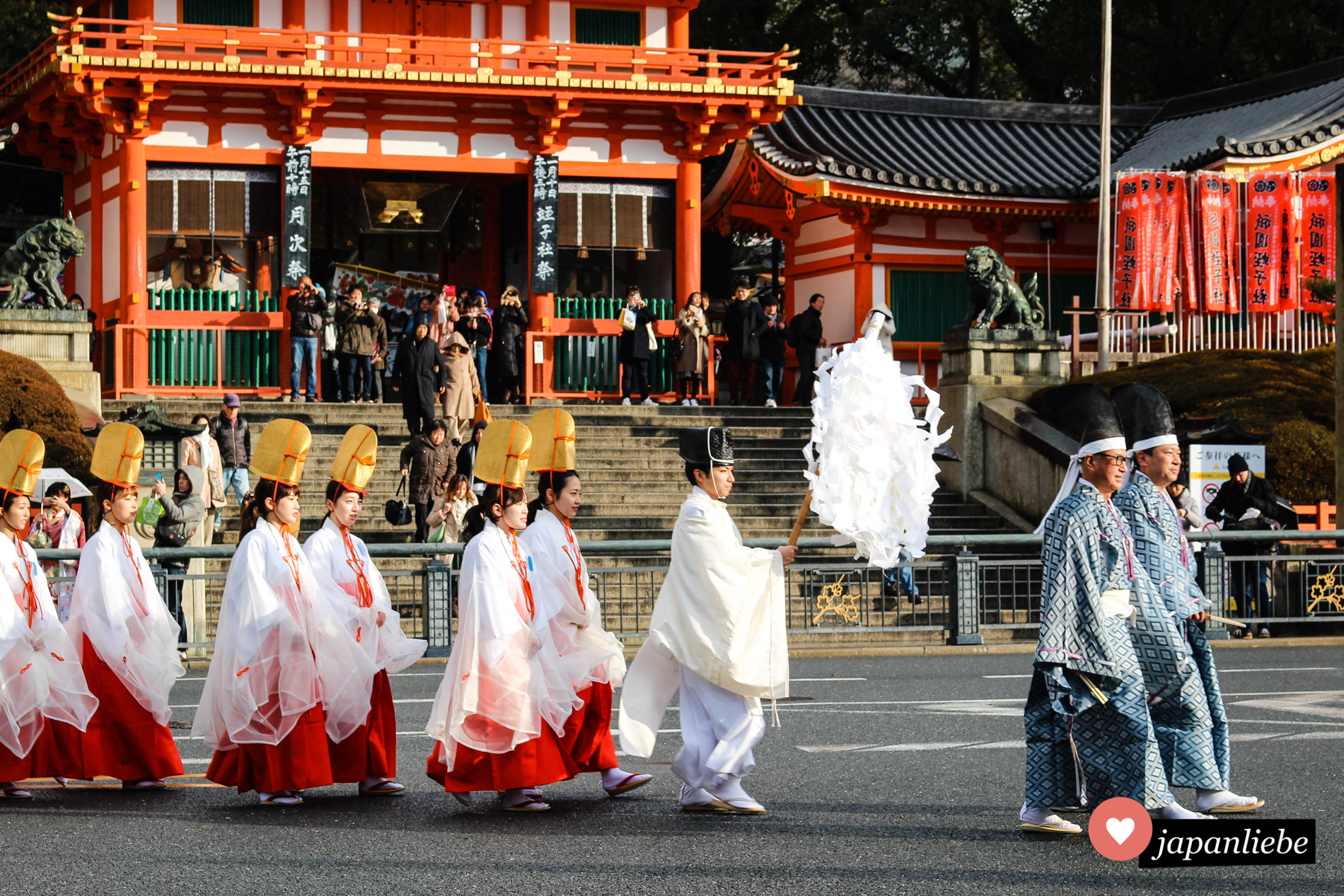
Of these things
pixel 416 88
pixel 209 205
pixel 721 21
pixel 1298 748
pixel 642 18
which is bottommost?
pixel 1298 748

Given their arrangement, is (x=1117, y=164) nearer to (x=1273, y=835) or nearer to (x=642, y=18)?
(x=642, y=18)

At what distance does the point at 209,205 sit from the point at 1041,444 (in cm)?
1147

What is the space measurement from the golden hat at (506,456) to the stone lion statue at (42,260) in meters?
11.7

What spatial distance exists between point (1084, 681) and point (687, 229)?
17.0m

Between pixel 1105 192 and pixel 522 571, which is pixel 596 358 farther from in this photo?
pixel 522 571

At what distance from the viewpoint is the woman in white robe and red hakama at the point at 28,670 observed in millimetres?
7309

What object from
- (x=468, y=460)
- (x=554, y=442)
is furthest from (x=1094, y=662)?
(x=468, y=460)

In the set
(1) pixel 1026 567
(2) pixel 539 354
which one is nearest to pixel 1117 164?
(2) pixel 539 354

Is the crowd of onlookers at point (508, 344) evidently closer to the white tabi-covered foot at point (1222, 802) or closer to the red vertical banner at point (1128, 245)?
the red vertical banner at point (1128, 245)

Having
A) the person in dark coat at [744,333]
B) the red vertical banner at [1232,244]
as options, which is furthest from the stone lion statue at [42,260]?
the red vertical banner at [1232,244]

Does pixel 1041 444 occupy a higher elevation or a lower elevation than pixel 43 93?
lower

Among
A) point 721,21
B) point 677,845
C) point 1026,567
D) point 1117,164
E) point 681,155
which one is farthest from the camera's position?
point 721,21

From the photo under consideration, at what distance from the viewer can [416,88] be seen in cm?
2116

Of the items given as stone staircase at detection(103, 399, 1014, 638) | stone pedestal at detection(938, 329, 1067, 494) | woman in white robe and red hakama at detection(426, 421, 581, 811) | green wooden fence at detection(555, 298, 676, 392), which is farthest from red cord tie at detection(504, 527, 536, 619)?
green wooden fence at detection(555, 298, 676, 392)
